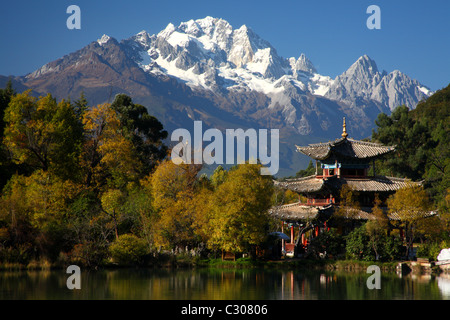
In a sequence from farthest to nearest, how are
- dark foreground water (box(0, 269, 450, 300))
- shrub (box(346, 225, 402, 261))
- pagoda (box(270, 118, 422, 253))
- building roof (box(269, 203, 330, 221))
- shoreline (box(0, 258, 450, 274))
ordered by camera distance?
A: building roof (box(269, 203, 330, 221)) → pagoda (box(270, 118, 422, 253)) → shrub (box(346, 225, 402, 261)) → shoreline (box(0, 258, 450, 274)) → dark foreground water (box(0, 269, 450, 300))

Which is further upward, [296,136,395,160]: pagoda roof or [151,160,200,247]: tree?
[296,136,395,160]: pagoda roof

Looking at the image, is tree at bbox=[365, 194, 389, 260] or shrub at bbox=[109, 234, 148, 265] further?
tree at bbox=[365, 194, 389, 260]

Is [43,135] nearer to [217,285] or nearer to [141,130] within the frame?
[141,130]

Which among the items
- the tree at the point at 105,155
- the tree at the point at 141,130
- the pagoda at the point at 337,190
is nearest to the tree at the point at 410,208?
the pagoda at the point at 337,190

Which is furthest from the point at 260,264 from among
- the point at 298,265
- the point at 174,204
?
the point at 174,204

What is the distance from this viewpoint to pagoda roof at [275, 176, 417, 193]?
147 ft

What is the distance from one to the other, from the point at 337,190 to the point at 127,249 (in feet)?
56.6

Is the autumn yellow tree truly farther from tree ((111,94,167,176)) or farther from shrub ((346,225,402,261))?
tree ((111,94,167,176))

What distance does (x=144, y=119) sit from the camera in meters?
64.6

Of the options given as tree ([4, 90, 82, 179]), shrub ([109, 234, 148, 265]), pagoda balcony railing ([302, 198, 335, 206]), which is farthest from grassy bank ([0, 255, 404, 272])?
tree ([4, 90, 82, 179])

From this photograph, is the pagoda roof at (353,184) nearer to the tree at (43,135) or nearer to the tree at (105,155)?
the tree at (105,155)

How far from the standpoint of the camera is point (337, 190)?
1767 inches

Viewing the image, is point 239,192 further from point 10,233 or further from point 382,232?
point 10,233
